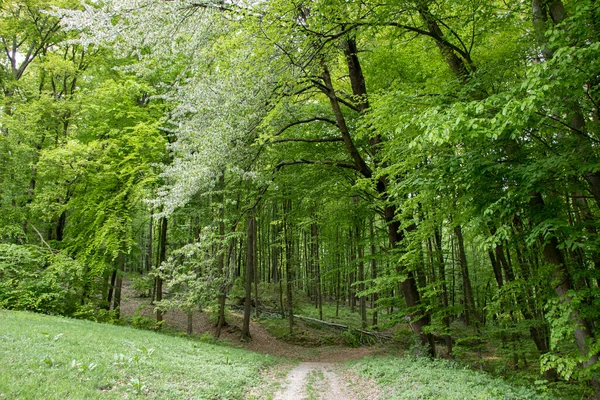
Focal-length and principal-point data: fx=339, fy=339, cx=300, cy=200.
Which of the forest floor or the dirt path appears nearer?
the dirt path

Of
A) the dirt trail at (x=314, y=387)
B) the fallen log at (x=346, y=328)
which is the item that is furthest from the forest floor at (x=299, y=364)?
the fallen log at (x=346, y=328)

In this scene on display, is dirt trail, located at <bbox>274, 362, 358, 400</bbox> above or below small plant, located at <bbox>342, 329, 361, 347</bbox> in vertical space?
above

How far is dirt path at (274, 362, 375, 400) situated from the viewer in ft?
23.7

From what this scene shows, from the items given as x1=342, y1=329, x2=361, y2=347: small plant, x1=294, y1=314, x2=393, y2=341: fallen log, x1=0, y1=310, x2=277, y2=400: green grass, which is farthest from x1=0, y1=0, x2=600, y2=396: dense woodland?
x1=342, y1=329, x2=361, y2=347: small plant

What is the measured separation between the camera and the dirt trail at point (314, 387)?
724 centimetres

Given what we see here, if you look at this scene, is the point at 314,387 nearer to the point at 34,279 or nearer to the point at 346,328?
the point at 34,279

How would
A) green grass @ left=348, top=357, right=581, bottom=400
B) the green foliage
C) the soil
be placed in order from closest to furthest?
green grass @ left=348, top=357, right=581, bottom=400, the green foliage, the soil

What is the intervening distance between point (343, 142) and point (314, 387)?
7.62 meters

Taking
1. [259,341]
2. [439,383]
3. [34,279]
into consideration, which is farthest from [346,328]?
[34,279]

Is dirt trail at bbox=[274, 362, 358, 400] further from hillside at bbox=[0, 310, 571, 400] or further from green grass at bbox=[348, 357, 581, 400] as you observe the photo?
green grass at bbox=[348, 357, 581, 400]

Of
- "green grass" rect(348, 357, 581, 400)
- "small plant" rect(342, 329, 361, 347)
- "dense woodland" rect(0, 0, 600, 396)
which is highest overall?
"dense woodland" rect(0, 0, 600, 396)

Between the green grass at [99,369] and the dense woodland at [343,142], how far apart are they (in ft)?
12.2

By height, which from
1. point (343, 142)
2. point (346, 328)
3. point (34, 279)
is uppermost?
point (343, 142)

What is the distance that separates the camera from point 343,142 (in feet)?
39.0
